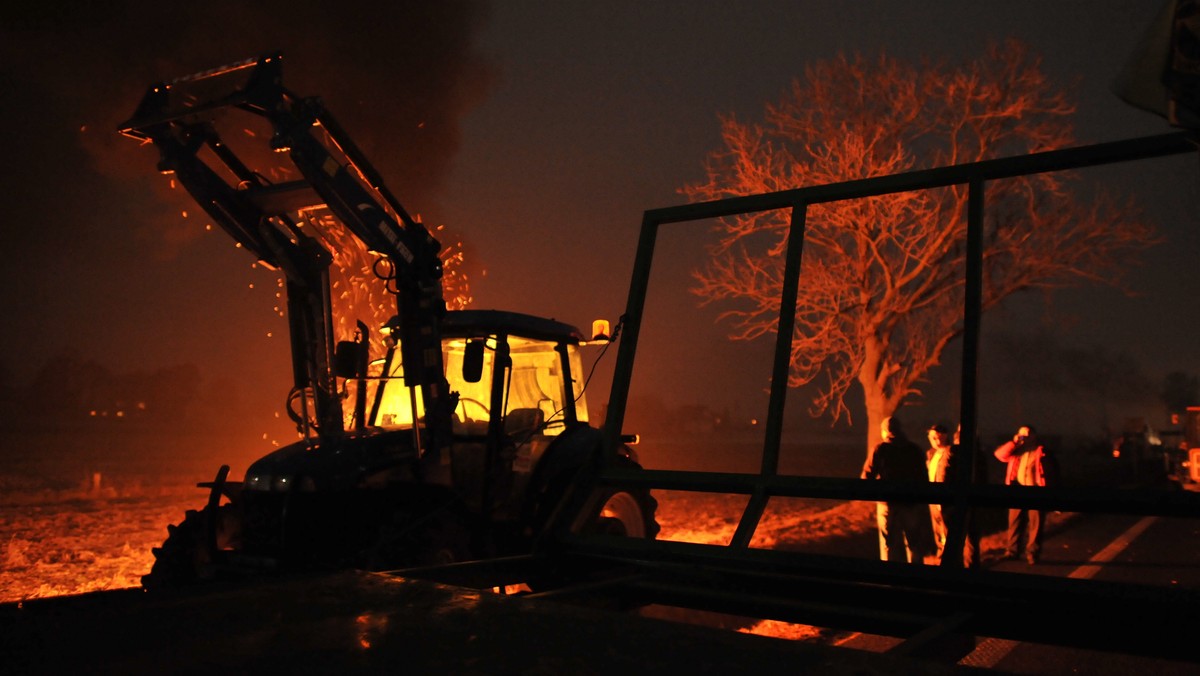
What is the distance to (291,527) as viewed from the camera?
598cm

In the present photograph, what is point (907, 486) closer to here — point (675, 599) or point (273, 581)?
point (675, 599)

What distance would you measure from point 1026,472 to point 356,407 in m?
9.45

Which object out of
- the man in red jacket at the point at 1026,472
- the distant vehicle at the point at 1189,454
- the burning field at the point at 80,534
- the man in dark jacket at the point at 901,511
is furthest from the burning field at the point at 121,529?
the distant vehicle at the point at 1189,454

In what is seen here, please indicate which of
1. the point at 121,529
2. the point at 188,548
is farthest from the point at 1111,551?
the point at 121,529

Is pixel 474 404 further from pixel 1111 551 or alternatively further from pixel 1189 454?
pixel 1189 454

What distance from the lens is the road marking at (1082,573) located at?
21.8 feet

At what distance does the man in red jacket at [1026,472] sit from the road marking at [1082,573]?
2.24ft

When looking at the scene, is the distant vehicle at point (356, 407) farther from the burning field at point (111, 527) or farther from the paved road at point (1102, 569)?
the burning field at point (111, 527)

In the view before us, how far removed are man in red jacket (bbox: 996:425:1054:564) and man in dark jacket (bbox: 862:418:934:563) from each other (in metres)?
2.89

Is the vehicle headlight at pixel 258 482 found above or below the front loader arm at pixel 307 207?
below

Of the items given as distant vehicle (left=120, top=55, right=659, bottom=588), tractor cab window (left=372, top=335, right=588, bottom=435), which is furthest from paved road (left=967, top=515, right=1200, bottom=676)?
tractor cab window (left=372, top=335, right=588, bottom=435)

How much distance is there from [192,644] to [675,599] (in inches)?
76.4

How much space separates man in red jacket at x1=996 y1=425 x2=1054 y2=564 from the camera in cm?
1165

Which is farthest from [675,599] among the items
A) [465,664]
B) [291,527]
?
[291,527]
